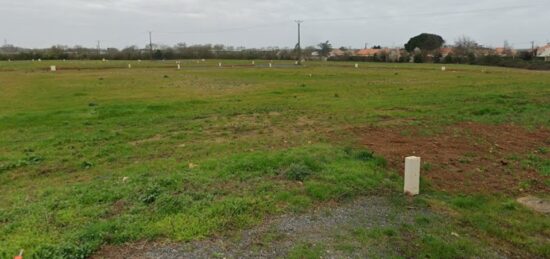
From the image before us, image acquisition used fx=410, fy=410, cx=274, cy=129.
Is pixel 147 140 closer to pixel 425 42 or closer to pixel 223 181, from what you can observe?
pixel 223 181

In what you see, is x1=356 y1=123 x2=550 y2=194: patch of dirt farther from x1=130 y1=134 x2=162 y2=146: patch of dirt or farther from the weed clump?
x1=130 y1=134 x2=162 y2=146: patch of dirt

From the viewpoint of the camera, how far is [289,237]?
4.02 m

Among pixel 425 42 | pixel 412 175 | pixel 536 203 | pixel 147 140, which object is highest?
pixel 425 42

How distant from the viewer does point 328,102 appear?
1547 cm

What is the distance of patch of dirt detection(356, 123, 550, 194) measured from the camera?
232 inches

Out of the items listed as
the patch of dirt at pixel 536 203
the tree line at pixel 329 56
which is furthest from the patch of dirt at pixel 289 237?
the tree line at pixel 329 56

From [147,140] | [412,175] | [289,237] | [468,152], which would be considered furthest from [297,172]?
[147,140]

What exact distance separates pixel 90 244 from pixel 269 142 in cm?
512

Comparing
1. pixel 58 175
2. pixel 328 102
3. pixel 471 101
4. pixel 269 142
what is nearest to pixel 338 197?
pixel 269 142

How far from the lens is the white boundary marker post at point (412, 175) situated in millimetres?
5246

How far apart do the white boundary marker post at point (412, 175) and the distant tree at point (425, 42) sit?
81491mm

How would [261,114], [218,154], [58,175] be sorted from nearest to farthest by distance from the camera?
[58,175] < [218,154] < [261,114]

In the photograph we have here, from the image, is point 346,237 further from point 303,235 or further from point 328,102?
point 328,102

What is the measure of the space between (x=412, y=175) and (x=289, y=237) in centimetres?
213
